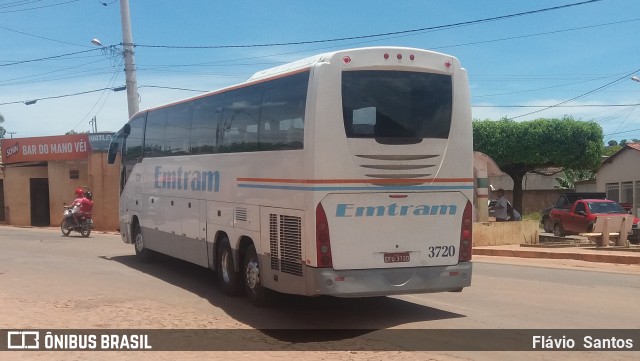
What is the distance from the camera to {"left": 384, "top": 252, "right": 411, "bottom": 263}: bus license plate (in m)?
8.64

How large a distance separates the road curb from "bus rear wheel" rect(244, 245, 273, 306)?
10382 mm

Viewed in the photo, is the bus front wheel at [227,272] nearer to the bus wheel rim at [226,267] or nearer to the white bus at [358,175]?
the bus wheel rim at [226,267]

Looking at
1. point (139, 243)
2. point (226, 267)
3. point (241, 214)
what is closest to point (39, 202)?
point (139, 243)

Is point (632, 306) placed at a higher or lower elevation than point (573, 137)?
lower

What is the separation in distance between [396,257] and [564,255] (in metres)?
10.9

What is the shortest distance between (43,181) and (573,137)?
32.7 meters

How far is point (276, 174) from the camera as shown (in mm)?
9172

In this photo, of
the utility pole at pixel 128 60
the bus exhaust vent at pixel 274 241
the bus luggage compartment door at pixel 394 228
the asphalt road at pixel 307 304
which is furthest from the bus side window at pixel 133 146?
the utility pole at pixel 128 60

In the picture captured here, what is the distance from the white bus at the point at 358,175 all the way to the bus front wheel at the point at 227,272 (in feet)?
1.96

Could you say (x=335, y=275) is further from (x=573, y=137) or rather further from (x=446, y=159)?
(x=573, y=137)

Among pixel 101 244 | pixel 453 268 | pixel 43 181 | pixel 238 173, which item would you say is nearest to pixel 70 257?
pixel 101 244

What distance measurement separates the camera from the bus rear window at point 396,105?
8.48m

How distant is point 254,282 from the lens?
10.1 metres

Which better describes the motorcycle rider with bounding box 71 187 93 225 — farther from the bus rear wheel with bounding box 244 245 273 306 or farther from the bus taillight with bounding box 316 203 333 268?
the bus taillight with bounding box 316 203 333 268
